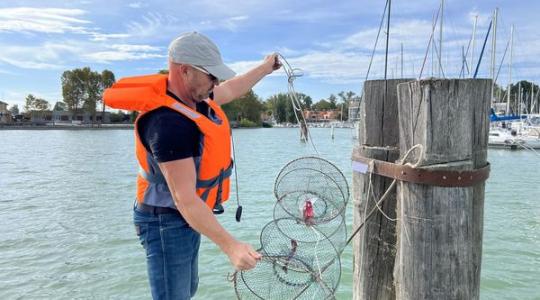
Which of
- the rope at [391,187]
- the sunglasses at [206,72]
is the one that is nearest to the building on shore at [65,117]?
the rope at [391,187]

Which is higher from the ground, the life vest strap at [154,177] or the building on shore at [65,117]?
the building on shore at [65,117]

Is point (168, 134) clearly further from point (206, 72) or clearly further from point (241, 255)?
point (241, 255)

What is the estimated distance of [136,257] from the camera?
9.29 m

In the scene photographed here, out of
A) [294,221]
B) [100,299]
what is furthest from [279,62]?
[100,299]

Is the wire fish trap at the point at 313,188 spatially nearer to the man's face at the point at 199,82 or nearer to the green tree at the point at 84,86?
the man's face at the point at 199,82

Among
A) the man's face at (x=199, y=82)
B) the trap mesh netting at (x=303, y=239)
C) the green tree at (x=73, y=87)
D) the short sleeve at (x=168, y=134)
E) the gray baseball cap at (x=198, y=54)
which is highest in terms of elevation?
the green tree at (x=73, y=87)

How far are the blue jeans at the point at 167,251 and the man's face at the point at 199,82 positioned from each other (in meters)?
0.88

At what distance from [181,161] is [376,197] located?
195cm

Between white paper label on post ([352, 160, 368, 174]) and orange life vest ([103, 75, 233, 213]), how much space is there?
1215 millimetres

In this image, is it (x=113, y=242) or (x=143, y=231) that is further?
(x=113, y=242)

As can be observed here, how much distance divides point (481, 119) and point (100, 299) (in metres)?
6.53

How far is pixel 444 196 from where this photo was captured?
3145 mm

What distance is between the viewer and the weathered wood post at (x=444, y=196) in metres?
3.05

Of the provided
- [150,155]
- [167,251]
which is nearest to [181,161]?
[150,155]
